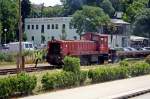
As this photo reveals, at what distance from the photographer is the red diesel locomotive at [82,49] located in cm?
3844

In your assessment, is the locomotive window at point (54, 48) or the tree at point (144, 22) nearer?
the locomotive window at point (54, 48)

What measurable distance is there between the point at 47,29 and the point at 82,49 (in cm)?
6227

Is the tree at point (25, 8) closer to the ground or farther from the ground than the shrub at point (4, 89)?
farther from the ground

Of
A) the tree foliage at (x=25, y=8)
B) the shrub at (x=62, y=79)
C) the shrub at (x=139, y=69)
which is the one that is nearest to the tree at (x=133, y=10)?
the tree foliage at (x=25, y=8)

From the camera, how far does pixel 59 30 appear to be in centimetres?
10012

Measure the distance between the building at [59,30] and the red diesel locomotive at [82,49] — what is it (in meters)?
43.2

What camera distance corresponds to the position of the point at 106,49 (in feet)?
148

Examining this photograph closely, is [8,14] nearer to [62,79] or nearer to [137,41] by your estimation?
[137,41]

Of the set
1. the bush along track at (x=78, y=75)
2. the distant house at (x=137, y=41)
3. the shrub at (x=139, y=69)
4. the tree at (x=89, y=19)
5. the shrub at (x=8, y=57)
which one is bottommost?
the distant house at (x=137, y=41)

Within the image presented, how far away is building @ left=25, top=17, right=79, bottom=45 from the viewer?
97.1 metres

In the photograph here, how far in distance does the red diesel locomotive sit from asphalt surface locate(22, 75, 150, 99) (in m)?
14.7

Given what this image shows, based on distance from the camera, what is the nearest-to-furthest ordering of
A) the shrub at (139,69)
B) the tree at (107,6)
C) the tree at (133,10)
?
the shrub at (139,69) → the tree at (133,10) → the tree at (107,6)

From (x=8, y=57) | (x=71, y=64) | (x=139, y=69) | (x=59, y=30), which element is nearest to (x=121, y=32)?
(x=59, y=30)

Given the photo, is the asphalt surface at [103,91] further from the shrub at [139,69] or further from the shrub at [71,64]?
the shrub at [139,69]
